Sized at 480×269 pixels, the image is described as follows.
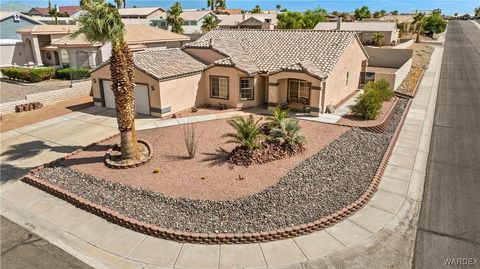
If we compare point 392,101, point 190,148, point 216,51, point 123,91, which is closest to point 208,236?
point 190,148

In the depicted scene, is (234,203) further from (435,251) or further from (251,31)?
(251,31)

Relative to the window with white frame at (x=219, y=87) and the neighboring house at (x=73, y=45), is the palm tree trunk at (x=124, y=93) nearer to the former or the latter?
the window with white frame at (x=219, y=87)

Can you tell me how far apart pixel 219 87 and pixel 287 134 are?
386 inches

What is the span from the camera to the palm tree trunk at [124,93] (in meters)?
14.5

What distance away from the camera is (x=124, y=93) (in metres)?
14.8

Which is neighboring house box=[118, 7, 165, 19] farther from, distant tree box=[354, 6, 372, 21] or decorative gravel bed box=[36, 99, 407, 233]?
decorative gravel bed box=[36, 99, 407, 233]

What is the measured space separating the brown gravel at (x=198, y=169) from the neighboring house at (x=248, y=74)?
4.20m

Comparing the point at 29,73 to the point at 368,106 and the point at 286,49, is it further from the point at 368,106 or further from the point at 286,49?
the point at 368,106

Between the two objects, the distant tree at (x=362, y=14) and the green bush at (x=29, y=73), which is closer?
the green bush at (x=29, y=73)

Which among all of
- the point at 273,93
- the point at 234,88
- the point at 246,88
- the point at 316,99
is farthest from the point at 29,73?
the point at 316,99

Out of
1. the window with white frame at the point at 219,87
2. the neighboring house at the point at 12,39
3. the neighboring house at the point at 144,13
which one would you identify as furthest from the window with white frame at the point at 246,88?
the neighboring house at the point at 144,13

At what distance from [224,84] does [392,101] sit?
13224 mm

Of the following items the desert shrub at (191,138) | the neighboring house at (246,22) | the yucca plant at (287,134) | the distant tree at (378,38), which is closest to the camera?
the desert shrub at (191,138)

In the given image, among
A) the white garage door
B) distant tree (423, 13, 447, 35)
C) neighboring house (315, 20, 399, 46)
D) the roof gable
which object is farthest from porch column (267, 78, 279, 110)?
distant tree (423, 13, 447, 35)
